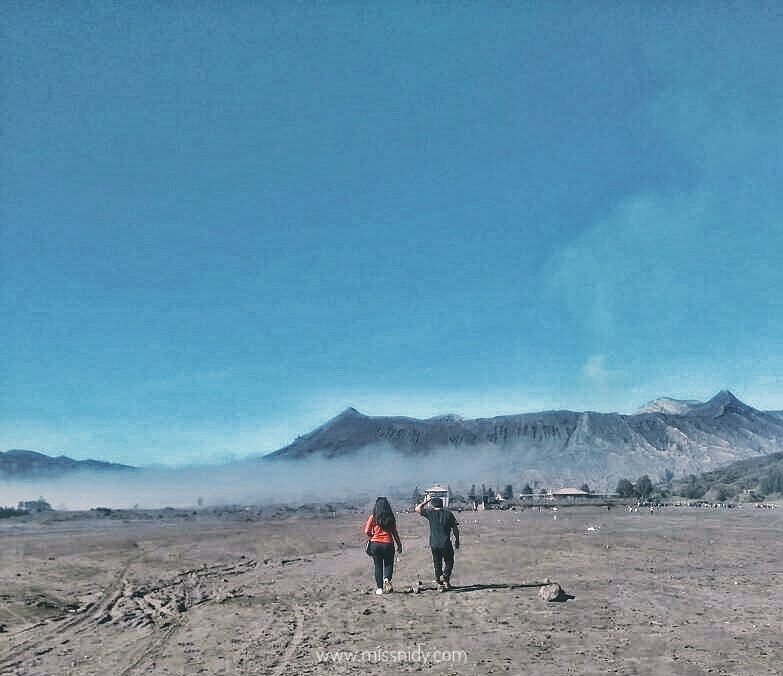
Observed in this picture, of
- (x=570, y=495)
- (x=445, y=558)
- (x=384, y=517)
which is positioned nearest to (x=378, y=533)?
(x=384, y=517)

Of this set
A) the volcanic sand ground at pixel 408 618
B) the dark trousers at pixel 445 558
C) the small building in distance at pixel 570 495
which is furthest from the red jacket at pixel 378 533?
the small building in distance at pixel 570 495

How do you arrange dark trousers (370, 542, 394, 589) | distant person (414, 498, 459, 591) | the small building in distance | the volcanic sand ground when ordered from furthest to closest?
the small building in distance < distant person (414, 498, 459, 591) < dark trousers (370, 542, 394, 589) < the volcanic sand ground

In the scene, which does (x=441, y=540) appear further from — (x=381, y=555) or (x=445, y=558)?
(x=381, y=555)

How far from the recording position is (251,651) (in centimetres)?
834

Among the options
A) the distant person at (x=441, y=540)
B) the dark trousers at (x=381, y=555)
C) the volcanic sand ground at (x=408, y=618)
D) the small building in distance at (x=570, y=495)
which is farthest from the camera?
the small building in distance at (x=570, y=495)

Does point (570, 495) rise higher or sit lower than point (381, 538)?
higher

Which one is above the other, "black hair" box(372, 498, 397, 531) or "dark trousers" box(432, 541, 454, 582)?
"black hair" box(372, 498, 397, 531)

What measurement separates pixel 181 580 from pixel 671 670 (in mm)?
12327

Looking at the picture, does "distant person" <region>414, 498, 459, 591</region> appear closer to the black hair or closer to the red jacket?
the black hair

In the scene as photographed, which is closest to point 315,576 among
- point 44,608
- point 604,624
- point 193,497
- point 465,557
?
point 465,557

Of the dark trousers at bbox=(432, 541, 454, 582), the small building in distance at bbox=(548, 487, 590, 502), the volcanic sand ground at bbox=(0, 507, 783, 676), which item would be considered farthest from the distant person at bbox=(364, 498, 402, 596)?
the small building in distance at bbox=(548, 487, 590, 502)

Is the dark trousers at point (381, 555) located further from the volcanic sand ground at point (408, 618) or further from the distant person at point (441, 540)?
the distant person at point (441, 540)

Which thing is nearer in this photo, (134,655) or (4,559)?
(134,655)

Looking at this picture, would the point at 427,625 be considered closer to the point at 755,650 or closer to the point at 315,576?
the point at 755,650
